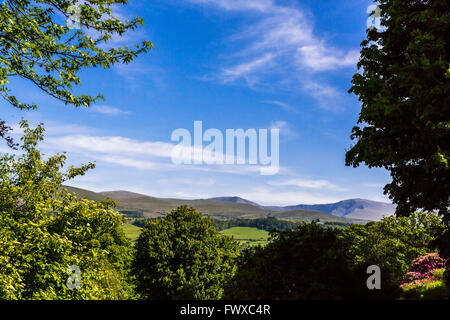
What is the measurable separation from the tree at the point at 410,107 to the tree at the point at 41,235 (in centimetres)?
1412

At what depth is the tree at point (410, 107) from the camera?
1127 cm

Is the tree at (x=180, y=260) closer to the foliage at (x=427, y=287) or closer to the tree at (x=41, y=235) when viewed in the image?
the tree at (x=41, y=235)

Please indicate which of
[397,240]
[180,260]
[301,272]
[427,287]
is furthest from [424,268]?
[397,240]

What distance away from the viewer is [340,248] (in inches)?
338

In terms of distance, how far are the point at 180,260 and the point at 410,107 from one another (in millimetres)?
25977

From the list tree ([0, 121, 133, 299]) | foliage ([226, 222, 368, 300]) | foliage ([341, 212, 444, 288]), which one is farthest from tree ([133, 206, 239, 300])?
foliage ([226, 222, 368, 300])

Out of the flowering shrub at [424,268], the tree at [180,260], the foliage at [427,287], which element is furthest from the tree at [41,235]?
the flowering shrub at [424,268]

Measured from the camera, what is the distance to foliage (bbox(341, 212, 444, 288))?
135ft

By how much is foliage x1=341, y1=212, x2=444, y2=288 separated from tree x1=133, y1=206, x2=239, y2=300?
1897 cm

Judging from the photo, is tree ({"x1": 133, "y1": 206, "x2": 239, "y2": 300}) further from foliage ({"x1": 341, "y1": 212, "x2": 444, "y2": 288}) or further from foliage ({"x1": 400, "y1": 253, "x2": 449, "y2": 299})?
foliage ({"x1": 341, "y1": 212, "x2": 444, "y2": 288})

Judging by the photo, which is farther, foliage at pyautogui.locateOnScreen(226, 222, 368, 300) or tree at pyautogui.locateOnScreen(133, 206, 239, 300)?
tree at pyautogui.locateOnScreen(133, 206, 239, 300)

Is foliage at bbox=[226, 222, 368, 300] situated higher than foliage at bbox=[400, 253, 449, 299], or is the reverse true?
foliage at bbox=[226, 222, 368, 300]
